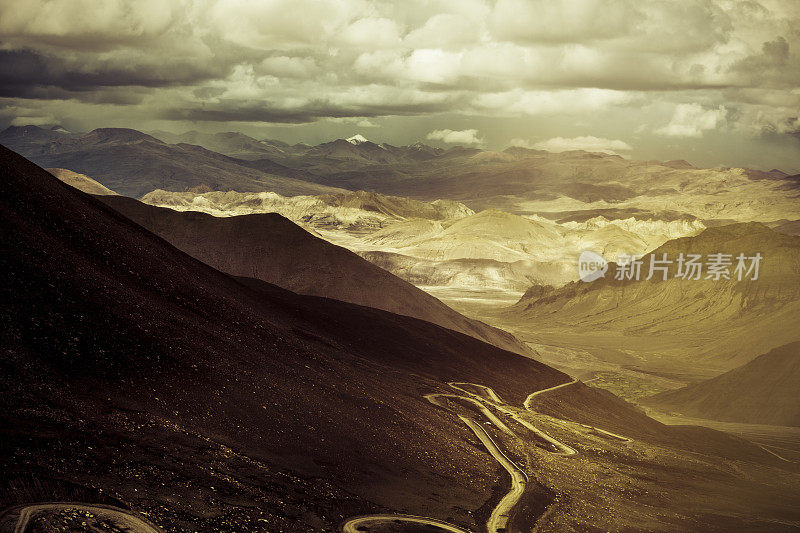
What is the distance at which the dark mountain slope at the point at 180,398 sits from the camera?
1911 centimetres

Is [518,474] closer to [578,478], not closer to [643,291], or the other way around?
[578,478]

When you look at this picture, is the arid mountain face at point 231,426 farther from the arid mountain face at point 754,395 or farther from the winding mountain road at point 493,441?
the arid mountain face at point 754,395

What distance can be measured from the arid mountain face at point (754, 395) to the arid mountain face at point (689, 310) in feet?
52.9

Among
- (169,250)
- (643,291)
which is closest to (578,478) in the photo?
(169,250)

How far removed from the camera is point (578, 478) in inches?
1211

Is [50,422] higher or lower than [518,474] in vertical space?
higher

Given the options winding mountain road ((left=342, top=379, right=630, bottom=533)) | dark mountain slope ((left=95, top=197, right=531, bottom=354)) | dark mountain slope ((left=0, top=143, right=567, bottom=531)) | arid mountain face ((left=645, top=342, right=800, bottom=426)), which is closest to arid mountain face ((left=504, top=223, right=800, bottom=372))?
arid mountain face ((left=645, top=342, right=800, bottom=426))

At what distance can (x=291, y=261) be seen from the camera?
75.8 meters

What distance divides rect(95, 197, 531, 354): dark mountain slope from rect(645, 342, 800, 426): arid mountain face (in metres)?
21.0

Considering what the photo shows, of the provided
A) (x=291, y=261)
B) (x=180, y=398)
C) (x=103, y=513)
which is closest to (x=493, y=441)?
(x=180, y=398)

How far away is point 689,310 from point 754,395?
43053 millimetres

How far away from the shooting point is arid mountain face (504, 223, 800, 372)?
83025 mm

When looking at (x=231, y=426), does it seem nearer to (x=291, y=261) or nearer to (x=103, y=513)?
(x=103, y=513)

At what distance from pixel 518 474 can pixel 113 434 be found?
16.3 metres
